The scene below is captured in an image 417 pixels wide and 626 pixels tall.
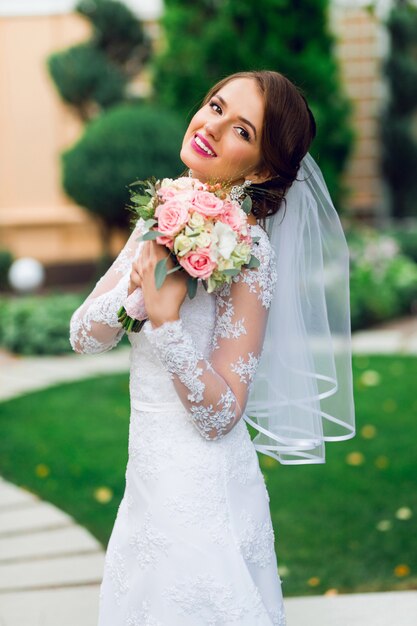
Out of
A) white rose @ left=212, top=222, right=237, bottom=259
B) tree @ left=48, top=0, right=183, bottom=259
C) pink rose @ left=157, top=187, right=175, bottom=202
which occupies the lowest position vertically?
tree @ left=48, top=0, right=183, bottom=259

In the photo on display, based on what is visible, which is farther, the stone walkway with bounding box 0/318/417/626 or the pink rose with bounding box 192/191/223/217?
the stone walkway with bounding box 0/318/417/626

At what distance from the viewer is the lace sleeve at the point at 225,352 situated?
2.01 meters

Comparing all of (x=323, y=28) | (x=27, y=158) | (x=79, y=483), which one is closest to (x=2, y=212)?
(x=27, y=158)

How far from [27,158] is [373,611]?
11489 mm

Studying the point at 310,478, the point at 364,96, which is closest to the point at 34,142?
the point at 364,96

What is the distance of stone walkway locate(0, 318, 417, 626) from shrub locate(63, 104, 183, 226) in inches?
206

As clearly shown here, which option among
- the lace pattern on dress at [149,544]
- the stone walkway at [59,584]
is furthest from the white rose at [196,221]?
the stone walkway at [59,584]

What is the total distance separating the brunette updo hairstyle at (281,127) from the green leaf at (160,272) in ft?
1.49

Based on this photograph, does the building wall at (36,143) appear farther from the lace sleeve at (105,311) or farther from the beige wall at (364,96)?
the lace sleeve at (105,311)

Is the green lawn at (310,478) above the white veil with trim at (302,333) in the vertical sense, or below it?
below

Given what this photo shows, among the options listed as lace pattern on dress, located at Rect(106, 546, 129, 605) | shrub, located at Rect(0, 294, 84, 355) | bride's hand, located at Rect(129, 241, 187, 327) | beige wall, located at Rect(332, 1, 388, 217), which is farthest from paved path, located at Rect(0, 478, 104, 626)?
beige wall, located at Rect(332, 1, 388, 217)

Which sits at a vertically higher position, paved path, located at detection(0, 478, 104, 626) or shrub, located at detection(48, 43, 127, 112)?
shrub, located at detection(48, 43, 127, 112)

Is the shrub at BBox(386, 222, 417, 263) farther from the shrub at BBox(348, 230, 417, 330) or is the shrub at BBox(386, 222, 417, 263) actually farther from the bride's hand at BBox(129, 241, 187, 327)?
the bride's hand at BBox(129, 241, 187, 327)

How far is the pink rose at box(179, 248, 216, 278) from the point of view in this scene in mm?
1932
